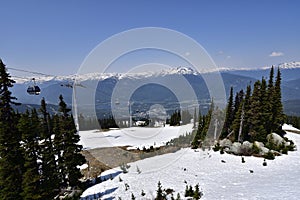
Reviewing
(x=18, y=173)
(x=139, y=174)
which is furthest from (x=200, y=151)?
(x=18, y=173)

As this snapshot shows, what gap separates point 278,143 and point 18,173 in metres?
32.1

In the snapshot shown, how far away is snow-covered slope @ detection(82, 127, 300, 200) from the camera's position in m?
15.3

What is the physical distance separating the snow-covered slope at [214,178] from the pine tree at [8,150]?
17.8ft

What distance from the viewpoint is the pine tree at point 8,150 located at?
1567 centimetres

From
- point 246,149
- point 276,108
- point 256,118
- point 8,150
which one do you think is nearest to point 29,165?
point 8,150

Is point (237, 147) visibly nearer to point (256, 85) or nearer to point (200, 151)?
point (200, 151)

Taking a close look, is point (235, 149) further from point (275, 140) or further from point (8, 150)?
point (8, 150)

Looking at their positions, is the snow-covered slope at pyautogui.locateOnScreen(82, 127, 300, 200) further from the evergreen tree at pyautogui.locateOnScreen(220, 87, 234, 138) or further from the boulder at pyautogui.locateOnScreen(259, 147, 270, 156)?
the evergreen tree at pyautogui.locateOnScreen(220, 87, 234, 138)

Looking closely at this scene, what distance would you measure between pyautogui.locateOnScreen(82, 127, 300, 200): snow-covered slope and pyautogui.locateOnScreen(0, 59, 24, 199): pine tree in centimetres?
542

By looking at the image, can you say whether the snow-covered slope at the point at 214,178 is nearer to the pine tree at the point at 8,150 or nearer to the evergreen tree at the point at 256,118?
the pine tree at the point at 8,150

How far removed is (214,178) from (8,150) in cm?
1588

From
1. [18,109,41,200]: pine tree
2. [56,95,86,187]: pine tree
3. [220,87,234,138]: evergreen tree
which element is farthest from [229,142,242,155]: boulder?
[18,109,41,200]: pine tree

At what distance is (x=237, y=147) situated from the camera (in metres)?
28.0

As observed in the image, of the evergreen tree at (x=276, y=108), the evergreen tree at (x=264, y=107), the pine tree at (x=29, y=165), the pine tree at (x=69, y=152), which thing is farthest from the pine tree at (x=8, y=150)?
the evergreen tree at (x=276, y=108)
